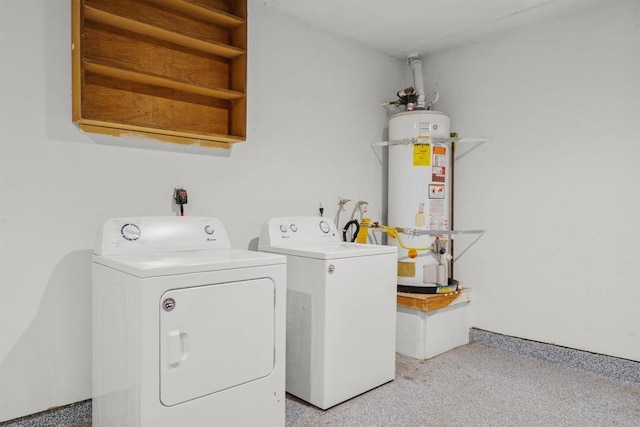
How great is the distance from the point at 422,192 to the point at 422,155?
26cm

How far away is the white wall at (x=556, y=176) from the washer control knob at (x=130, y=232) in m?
2.33

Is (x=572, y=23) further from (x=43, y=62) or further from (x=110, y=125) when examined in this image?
(x=43, y=62)

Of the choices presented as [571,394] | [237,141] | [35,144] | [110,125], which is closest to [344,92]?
[237,141]

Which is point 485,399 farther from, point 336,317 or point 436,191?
point 436,191

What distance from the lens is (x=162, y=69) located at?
86.7 inches

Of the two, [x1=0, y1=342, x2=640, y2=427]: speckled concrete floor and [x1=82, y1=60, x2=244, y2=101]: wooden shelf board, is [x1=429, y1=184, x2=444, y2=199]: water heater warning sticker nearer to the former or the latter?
[x1=0, y1=342, x2=640, y2=427]: speckled concrete floor

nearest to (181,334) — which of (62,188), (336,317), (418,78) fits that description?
(336,317)

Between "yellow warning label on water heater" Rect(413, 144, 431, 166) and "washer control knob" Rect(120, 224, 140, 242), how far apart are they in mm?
1881

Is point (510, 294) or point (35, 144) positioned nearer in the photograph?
point (35, 144)

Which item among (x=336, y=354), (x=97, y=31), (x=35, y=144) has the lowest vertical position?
(x=336, y=354)

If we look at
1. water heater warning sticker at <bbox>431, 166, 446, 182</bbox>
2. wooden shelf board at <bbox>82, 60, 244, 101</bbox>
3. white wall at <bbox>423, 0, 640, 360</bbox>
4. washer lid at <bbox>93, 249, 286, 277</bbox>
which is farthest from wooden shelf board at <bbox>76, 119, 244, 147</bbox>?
white wall at <bbox>423, 0, 640, 360</bbox>

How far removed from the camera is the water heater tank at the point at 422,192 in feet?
9.66

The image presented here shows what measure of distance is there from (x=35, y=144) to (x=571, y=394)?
9.63 ft

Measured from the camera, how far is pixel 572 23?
8.75 feet
